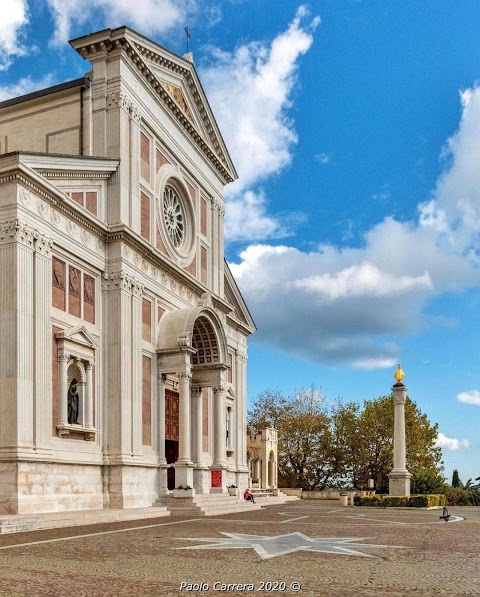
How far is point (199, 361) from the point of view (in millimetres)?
37281

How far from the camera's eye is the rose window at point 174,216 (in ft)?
118

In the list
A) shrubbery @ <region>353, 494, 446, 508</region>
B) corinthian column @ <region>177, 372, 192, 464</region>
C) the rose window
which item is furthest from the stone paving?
shrubbery @ <region>353, 494, 446, 508</region>

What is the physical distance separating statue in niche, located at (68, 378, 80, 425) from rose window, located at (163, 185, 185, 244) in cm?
1097

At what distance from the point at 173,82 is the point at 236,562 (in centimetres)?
2833

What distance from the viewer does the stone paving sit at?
9984mm

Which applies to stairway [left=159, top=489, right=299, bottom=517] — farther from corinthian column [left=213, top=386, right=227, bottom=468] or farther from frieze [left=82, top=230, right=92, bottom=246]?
frieze [left=82, top=230, right=92, bottom=246]

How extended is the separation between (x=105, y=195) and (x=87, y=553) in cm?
1849

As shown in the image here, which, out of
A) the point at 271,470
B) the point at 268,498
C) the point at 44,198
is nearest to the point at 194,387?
the point at 268,498

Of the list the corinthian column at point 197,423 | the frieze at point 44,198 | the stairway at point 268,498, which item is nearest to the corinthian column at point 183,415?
the corinthian column at point 197,423

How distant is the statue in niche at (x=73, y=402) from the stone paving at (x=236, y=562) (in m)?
6.75

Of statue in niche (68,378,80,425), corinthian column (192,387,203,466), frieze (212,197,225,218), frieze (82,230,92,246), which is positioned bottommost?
corinthian column (192,387,203,466)

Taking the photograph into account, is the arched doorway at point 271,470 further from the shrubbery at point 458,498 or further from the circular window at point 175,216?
the circular window at point 175,216

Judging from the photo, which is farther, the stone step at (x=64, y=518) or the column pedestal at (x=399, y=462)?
the column pedestal at (x=399, y=462)

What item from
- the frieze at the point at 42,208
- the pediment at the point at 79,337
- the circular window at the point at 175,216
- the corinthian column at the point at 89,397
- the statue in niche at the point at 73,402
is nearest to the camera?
the frieze at the point at 42,208
